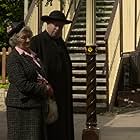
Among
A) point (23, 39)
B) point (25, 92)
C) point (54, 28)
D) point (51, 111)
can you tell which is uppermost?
point (54, 28)

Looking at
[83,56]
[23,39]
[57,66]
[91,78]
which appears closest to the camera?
[23,39]

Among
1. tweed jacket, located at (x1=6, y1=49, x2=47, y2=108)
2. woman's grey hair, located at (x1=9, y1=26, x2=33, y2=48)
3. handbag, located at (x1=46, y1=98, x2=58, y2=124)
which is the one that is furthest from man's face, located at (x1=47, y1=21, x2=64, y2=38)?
handbag, located at (x1=46, y1=98, x2=58, y2=124)

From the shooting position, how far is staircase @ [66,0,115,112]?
14.2m

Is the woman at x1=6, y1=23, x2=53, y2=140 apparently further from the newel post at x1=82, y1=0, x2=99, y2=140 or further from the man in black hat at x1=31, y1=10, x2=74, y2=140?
the newel post at x1=82, y1=0, x2=99, y2=140

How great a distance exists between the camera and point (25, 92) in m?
6.52

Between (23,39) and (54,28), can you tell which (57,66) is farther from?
(23,39)

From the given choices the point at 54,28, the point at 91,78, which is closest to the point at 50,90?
the point at 54,28

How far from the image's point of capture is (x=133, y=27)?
16.5 meters

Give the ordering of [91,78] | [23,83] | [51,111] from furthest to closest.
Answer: [91,78], [51,111], [23,83]

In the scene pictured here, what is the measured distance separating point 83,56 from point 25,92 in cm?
904

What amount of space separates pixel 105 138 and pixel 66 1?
7777mm

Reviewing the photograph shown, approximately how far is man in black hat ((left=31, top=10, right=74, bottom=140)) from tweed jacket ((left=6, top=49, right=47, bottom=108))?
592mm

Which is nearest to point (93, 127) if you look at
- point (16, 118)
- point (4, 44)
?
point (16, 118)

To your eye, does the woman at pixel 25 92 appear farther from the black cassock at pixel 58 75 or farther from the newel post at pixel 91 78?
the newel post at pixel 91 78
